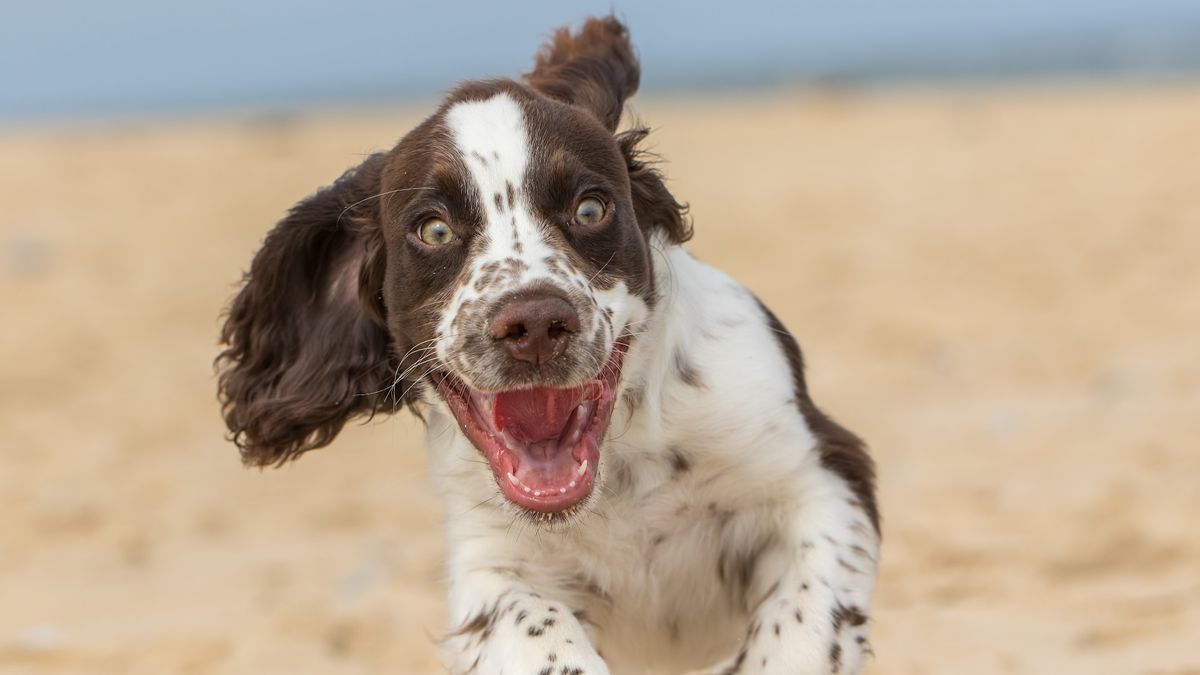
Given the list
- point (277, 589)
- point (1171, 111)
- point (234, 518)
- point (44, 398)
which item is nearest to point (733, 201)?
point (1171, 111)

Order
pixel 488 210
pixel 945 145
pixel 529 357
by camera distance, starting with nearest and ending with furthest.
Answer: pixel 529 357 < pixel 488 210 < pixel 945 145

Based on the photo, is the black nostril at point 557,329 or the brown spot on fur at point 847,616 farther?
the brown spot on fur at point 847,616

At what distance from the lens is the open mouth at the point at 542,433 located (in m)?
2.71

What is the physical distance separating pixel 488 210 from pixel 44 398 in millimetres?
5424

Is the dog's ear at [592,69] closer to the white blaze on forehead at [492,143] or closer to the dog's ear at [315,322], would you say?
the white blaze on forehead at [492,143]

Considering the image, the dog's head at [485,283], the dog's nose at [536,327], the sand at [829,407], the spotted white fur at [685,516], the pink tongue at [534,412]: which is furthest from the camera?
the sand at [829,407]

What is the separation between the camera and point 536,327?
254cm

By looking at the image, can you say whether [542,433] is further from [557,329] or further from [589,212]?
[589,212]

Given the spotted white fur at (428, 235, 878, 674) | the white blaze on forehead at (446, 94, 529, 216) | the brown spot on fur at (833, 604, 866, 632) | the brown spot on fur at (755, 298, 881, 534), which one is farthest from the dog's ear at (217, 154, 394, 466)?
the brown spot on fur at (833, 604, 866, 632)

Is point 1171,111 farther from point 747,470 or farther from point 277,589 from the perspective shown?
point 747,470

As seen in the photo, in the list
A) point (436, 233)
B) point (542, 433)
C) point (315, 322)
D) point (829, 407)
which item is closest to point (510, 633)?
point (542, 433)

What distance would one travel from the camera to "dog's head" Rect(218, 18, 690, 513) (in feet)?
8.71

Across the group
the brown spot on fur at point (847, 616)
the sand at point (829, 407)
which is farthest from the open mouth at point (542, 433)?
the sand at point (829, 407)

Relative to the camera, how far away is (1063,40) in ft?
158
